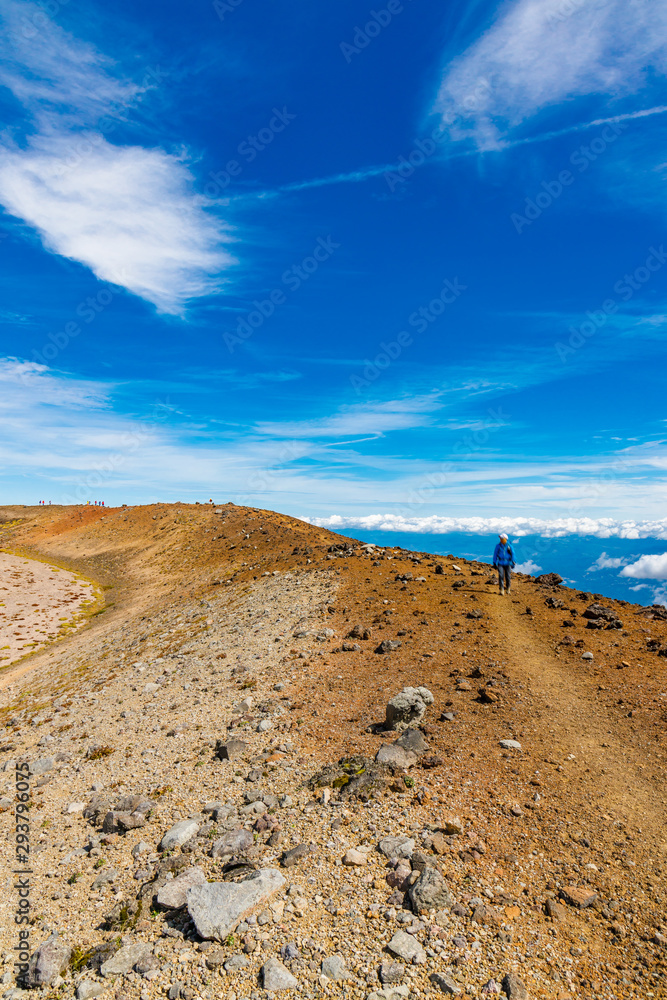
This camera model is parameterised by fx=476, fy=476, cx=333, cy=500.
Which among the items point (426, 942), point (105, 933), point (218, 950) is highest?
point (426, 942)

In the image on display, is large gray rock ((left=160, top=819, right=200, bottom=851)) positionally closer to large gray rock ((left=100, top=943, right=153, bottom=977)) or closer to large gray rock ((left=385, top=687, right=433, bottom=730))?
large gray rock ((left=100, top=943, right=153, bottom=977))

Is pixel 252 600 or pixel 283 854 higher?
pixel 252 600

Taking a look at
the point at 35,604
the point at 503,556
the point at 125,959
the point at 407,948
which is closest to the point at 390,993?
the point at 407,948

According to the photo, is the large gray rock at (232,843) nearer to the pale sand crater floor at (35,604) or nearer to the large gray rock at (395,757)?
the large gray rock at (395,757)

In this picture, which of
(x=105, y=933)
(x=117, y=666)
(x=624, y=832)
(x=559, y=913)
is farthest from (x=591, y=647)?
(x=117, y=666)

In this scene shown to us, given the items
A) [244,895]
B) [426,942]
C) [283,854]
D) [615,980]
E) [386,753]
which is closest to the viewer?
[615,980]

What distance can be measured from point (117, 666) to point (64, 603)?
86.4ft

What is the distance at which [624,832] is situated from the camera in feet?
33.8

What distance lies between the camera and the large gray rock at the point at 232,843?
35.6ft

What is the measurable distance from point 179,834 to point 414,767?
6.16 meters

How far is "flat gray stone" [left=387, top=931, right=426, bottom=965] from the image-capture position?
798cm

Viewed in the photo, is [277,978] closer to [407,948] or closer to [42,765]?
[407,948]

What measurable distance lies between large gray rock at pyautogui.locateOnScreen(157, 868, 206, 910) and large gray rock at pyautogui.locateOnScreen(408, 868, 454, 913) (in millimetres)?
4404

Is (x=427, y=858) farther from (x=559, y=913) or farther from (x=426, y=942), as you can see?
(x=559, y=913)
